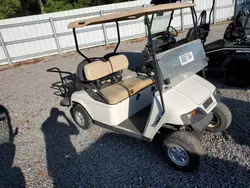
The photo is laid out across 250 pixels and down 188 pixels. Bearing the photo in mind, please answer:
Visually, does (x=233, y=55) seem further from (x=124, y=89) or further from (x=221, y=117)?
(x=124, y=89)

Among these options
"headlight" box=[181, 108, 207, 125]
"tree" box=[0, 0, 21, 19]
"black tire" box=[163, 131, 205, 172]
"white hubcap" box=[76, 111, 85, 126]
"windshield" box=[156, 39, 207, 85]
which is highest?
"tree" box=[0, 0, 21, 19]

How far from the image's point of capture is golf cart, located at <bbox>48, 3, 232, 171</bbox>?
91.7 inches

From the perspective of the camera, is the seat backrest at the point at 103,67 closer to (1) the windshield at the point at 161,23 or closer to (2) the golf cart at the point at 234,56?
(1) the windshield at the point at 161,23

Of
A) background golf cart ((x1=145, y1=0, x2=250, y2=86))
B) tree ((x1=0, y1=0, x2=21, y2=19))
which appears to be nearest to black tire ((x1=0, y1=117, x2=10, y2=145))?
background golf cart ((x1=145, y1=0, x2=250, y2=86))

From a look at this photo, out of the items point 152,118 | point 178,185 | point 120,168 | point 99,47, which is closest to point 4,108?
point 120,168

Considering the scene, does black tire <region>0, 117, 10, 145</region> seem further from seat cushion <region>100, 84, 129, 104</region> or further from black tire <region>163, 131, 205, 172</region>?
black tire <region>163, 131, 205, 172</region>

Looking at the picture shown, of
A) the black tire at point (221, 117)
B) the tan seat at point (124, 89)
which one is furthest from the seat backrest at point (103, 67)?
the black tire at point (221, 117)

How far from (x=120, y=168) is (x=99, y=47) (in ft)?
28.1

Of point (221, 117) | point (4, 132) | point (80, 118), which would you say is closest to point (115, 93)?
point (80, 118)

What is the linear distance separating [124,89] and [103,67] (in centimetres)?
59

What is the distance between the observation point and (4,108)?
16.4 ft

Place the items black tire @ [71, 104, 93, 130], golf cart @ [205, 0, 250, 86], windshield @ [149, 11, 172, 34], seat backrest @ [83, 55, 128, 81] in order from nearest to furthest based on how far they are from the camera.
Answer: seat backrest @ [83, 55, 128, 81] → black tire @ [71, 104, 93, 130] → golf cart @ [205, 0, 250, 86] → windshield @ [149, 11, 172, 34]

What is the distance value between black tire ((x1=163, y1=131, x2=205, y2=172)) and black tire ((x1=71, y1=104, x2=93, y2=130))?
1512 mm

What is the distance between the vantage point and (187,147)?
228 cm
